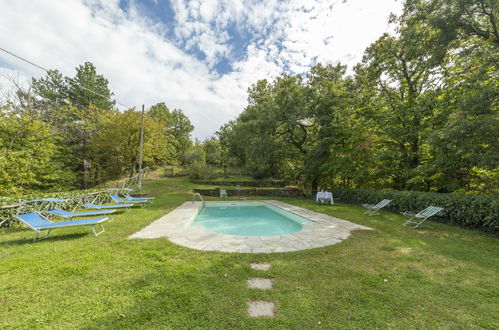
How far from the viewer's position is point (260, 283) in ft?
9.26

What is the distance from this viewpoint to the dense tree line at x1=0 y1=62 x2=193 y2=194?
10.7 m

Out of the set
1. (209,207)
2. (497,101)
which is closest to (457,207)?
(497,101)

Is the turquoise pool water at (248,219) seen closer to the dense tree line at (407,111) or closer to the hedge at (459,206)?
the hedge at (459,206)

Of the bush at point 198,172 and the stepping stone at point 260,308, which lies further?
the bush at point 198,172

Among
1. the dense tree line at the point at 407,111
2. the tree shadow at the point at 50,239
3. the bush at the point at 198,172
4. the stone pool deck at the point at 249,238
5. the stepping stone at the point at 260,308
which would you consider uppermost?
the dense tree line at the point at 407,111

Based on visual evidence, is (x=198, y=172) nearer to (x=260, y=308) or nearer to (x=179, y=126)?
(x=179, y=126)

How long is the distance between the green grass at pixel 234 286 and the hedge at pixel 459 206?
1.74 m

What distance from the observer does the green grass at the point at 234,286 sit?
206cm

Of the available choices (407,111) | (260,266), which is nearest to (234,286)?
(260,266)

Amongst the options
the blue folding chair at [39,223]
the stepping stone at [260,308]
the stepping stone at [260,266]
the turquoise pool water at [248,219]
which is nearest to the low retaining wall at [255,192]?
the turquoise pool water at [248,219]

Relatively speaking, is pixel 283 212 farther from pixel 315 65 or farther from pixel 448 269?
pixel 315 65

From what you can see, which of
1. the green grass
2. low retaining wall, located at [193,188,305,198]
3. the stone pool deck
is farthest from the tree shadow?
low retaining wall, located at [193,188,305,198]

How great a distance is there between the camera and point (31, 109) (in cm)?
1153

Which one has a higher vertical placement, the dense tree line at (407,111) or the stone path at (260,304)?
the dense tree line at (407,111)
